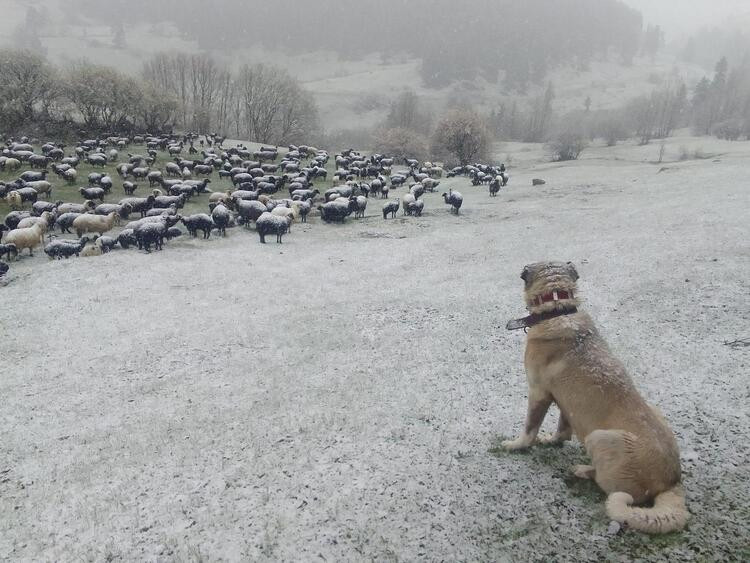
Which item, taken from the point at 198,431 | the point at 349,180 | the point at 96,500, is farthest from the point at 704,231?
the point at 349,180

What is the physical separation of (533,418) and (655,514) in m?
1.77

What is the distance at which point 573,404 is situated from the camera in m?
4.86

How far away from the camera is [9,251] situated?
21.2 metres

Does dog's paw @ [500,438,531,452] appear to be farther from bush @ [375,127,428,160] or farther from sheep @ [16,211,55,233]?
bush @ [375,127,428,160]

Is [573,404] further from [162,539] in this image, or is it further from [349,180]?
[349,180]

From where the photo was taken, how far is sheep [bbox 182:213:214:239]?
25.2 m

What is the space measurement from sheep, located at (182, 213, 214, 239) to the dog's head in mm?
23184

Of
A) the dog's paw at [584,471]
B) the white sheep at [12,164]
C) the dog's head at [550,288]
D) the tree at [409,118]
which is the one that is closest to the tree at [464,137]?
the tree at [409,118]

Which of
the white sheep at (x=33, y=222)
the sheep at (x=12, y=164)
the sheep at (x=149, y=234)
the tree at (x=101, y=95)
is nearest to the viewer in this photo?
the sheep at (x=149, y=234)

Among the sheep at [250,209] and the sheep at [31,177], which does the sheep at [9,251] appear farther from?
the sheep at [31,177]

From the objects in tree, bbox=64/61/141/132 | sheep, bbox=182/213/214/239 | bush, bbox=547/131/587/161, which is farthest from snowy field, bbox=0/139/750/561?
bush, bbox=547/131/587/161

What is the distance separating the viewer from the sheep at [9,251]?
20.8 m

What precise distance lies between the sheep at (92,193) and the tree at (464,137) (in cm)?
4889

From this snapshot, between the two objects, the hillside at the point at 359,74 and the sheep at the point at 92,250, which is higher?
the hillside at the point at 359,74
